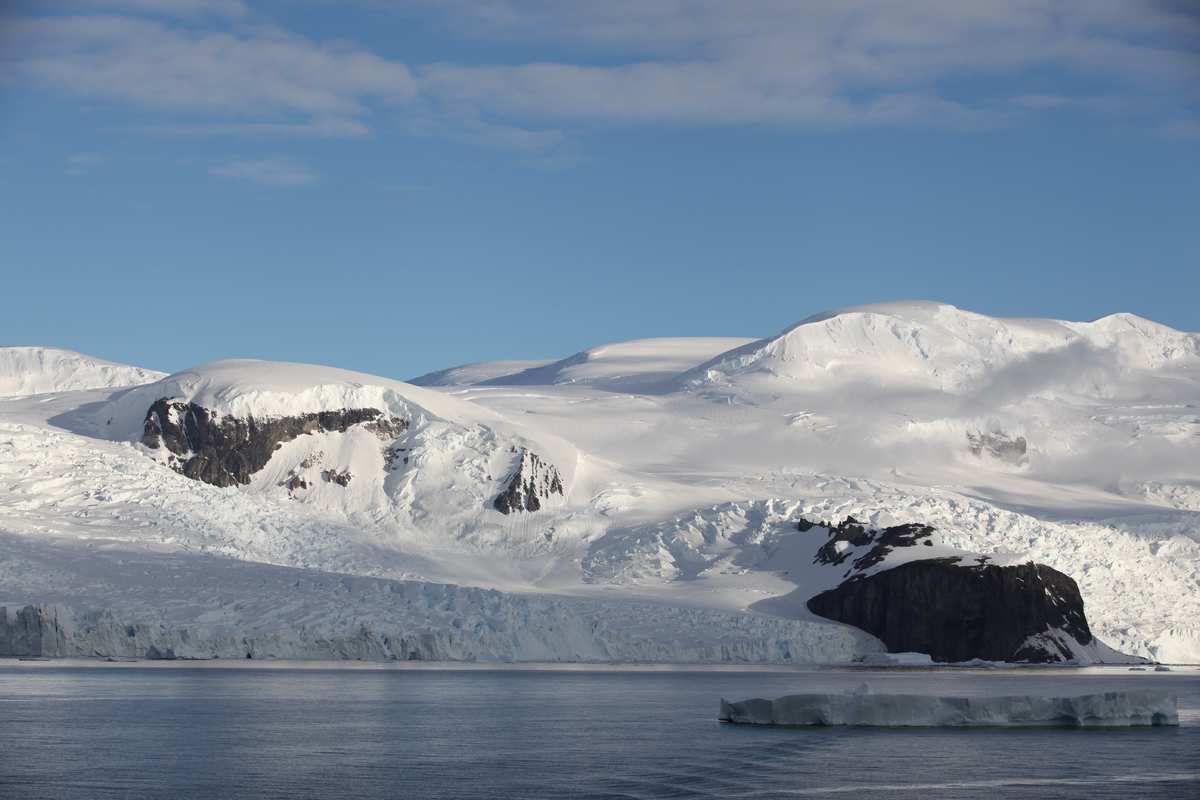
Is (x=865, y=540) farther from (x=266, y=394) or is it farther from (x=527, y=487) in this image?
(x=266, y=394)

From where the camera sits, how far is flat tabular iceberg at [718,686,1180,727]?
5591 cm

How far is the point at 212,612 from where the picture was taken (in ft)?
344

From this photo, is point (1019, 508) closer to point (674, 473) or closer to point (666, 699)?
point (674, 473)

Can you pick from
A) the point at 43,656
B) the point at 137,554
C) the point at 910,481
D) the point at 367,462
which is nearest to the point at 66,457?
the point at 137,554

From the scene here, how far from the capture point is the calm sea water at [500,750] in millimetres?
38125

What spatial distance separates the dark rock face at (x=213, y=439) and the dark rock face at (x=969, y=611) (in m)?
52.5

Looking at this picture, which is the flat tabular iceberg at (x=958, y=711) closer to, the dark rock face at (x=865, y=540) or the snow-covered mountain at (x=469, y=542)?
the snow-covered mountain at (x=469, y=542)

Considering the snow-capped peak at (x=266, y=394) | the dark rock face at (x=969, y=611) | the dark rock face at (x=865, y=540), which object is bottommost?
the dark rock face at (x=969, y=611)

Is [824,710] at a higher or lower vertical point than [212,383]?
lower

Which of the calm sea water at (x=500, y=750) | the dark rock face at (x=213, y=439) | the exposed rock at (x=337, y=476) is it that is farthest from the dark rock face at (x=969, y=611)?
the dark rock face at (x=213, y=439)

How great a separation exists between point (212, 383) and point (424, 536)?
84.2ft

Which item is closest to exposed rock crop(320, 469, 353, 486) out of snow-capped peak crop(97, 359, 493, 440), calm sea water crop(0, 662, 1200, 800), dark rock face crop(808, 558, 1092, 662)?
snow-capped peak crop(97, 359, 493, 440)

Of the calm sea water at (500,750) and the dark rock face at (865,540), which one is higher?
the dark rock face at (865,540)

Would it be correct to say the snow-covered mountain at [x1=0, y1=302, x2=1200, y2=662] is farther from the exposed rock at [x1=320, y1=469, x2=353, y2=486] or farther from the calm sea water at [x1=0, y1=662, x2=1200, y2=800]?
the calm sea water at [x1=0, y1=662, x2=1200, y2=800]
